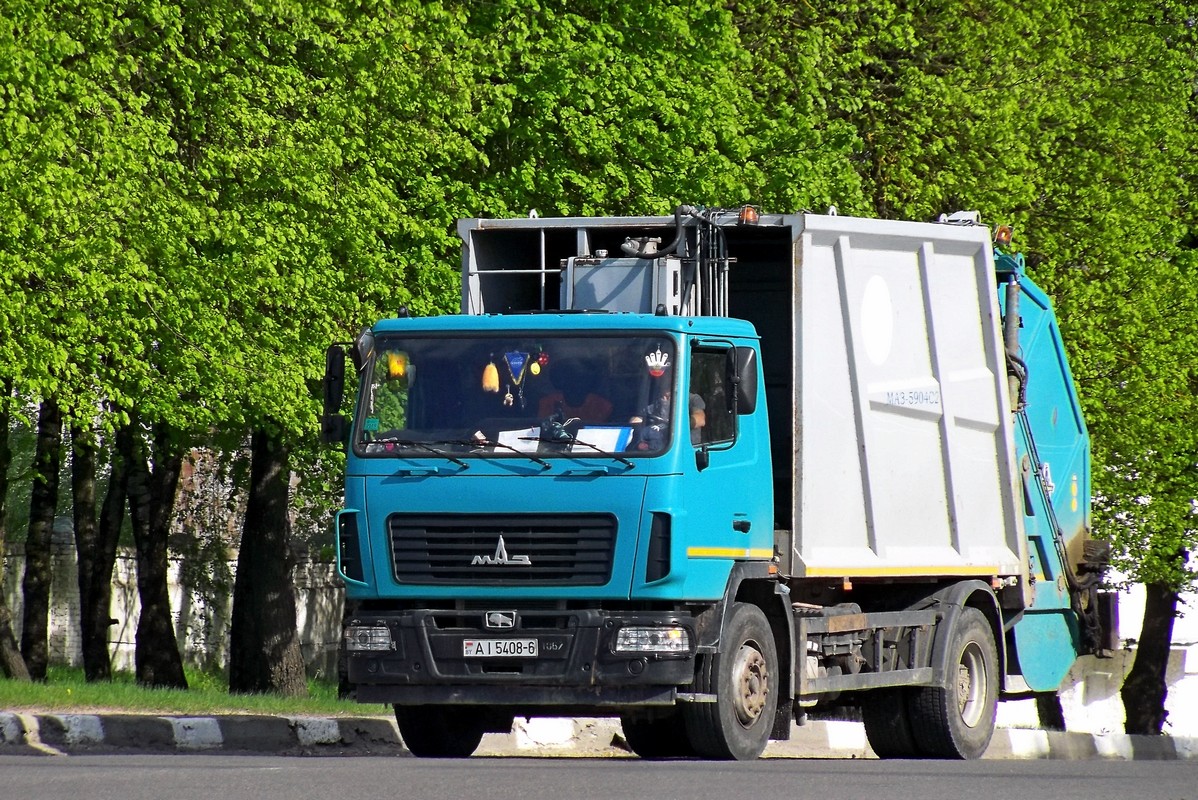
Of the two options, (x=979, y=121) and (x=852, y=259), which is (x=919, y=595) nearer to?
(x=852, y=259)

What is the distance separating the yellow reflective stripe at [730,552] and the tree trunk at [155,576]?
14.7 m

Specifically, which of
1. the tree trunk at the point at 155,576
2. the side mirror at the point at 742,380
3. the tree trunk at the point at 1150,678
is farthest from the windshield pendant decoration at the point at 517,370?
the tree trunk at the point at 1150,678

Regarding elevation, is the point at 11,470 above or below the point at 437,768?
above

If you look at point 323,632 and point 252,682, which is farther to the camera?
point 323,632

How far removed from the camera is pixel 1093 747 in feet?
65.2

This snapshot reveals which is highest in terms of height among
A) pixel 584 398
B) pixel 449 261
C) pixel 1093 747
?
pixel 449 261

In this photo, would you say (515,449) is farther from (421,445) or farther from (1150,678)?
(1150,678)

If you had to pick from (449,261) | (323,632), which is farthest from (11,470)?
(449,261)

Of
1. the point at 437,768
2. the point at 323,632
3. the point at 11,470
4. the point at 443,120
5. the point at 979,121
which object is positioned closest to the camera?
the point at 437,768

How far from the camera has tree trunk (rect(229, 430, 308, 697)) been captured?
68.1 feet

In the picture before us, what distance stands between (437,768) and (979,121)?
1450cm

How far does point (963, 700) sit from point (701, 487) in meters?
3.65

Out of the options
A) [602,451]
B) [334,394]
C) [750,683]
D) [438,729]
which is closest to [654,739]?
[438,729]

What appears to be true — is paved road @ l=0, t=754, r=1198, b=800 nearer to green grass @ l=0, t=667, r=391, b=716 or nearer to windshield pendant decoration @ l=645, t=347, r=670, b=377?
windshield pendant decoration @ l=645, t=347, r=670, b=377
